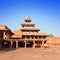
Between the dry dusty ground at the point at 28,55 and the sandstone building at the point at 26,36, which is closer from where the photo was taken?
the dry dusty ground at the point at 28,55

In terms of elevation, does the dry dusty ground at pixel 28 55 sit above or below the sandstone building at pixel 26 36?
below

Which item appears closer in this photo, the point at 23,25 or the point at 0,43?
the point at 0,43

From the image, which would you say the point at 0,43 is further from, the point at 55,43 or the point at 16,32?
the point at 55,43

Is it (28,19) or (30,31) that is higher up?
(28,19)

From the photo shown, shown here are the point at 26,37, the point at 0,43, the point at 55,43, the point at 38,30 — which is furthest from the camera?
the point at 55,43

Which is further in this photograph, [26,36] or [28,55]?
[26,36]

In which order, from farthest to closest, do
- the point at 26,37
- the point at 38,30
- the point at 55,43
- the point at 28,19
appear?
the point at 55,43, the point at 28,19, the point at 38,30, the point at 26,37

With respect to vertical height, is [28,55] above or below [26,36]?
below

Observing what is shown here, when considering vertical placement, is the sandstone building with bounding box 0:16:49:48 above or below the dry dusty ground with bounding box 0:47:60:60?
above

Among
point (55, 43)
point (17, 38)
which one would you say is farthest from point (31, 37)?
point (55, 43)

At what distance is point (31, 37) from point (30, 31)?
10.6 feet

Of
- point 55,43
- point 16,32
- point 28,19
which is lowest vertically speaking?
point 55,43

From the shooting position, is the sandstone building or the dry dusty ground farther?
the sandstone building

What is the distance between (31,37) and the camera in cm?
4356
